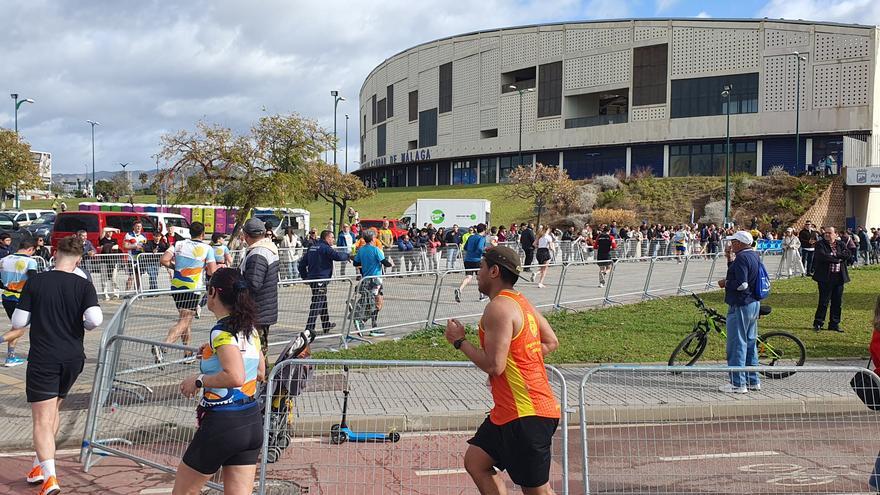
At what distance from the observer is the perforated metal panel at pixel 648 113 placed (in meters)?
64.1

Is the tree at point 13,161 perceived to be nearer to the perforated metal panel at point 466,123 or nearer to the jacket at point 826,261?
the perforated metal panel at point 466,123

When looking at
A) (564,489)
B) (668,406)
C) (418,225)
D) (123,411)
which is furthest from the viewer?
(418,225)

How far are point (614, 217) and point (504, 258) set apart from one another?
49.1m

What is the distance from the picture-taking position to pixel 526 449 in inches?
148

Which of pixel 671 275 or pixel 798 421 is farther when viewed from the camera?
pixel 671 275

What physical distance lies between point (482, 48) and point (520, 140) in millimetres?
13845

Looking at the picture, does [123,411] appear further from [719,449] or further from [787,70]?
[787,70]

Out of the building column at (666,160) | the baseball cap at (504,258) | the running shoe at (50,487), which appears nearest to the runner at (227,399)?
the baseball cap at (504,258)

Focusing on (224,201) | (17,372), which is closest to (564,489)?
(17,372)

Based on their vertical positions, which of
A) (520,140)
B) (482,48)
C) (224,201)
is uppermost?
(482,48)

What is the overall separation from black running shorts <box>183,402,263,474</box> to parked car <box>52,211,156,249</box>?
21.9m

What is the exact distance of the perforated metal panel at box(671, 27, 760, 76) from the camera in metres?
60.3

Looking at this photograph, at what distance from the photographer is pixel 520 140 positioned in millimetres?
66812

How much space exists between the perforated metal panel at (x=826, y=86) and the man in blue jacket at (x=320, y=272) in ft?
186
